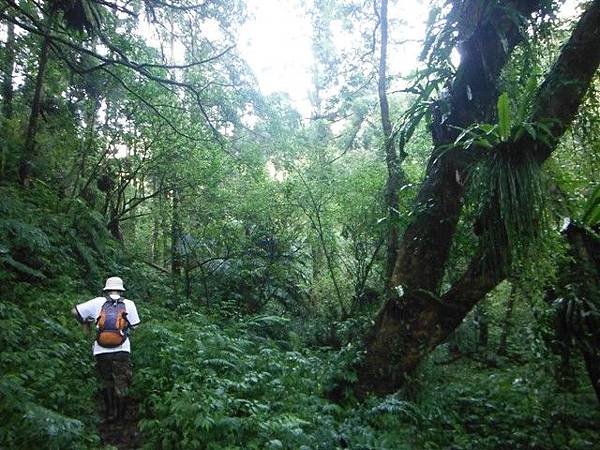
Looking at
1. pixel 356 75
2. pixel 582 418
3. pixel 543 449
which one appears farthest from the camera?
pixel 356 75

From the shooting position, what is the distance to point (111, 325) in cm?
497

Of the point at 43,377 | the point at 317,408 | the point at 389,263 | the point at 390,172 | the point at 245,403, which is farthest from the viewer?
the point at 390,172

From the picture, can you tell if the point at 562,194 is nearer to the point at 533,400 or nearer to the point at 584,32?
the point at 584,32

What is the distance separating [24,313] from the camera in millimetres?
5949

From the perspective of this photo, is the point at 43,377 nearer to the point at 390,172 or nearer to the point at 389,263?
the point at 389,263

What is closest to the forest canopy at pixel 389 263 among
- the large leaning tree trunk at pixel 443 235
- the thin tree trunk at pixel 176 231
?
the large leaning tree trunk at pixel 443 235

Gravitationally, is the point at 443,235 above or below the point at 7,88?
below

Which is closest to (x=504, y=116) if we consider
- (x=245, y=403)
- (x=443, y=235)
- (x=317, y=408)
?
(x=443, y=235)

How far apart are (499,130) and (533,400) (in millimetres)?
3049

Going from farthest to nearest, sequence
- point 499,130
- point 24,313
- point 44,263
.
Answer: point 44,263 → point 24,313 → point 499,130

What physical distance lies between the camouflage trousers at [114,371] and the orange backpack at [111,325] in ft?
0.50

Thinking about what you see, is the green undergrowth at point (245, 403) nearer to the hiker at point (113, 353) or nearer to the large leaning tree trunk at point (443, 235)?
the hiker at point (113, 353)

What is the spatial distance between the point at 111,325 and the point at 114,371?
509mm


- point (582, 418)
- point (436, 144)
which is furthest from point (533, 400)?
point (436, 144)
